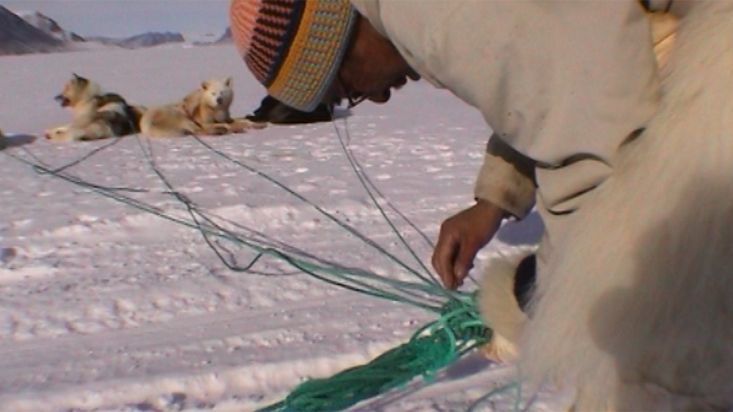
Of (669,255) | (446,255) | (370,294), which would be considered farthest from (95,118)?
(669,255)

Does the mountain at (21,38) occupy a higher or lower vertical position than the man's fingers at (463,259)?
lower

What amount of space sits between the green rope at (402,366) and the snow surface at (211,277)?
4 cm

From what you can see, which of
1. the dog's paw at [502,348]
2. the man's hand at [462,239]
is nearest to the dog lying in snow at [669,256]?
the dog's paw at [502,348]

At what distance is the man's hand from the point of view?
5.89ft

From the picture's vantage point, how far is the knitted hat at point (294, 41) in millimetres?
1488

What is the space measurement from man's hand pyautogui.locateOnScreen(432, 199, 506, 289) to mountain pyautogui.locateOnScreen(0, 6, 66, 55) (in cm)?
1926

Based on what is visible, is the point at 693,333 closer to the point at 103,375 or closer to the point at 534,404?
the point at 534,404

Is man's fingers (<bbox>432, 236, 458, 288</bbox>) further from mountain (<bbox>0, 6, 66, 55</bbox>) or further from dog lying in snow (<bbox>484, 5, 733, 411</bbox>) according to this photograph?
mountain (<bbox>0, 6, 66, 55</bbox>)

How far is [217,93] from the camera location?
19.2 feet

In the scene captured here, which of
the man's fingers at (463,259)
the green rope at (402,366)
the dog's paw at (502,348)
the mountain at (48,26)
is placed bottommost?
the mountain at (48,26)

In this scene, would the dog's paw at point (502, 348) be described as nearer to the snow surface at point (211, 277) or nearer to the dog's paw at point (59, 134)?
the snow surface at point (211, 277)

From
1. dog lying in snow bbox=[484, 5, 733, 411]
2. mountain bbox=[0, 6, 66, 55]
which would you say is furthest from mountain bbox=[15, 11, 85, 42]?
dog lying in snow bbox=[484, 5, 733, 411]

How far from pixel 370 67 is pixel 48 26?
980 inches

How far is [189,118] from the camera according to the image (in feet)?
17.9
